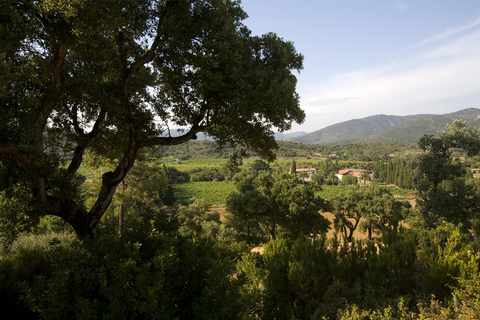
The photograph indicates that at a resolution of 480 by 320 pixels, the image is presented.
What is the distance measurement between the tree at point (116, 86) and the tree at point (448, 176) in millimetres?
14415

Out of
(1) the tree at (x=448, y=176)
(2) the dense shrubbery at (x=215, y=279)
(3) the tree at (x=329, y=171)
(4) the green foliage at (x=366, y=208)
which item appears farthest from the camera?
(3) the tree at (x=329, y=171)

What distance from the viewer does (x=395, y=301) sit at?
4.54 metres

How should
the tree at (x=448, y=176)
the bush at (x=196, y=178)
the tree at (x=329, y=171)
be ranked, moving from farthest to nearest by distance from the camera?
the tree at (x=329, y=171) → the bush at (x=196, y=178) → the tree at (x=448, y=176)

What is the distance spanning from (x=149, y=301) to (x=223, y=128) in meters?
4.38

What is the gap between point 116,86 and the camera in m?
6.39

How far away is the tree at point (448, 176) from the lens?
50.9 ft

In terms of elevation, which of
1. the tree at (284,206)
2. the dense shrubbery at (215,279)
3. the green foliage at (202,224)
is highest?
the dense shrubbery at (215,279)

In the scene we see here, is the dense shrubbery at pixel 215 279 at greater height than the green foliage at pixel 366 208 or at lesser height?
greater

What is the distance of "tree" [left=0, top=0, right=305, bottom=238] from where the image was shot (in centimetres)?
493

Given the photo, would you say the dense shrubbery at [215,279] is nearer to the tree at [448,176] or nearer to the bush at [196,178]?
the tree at [448,176]

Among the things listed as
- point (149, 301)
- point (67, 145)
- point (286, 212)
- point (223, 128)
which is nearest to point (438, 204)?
point (286, 212)

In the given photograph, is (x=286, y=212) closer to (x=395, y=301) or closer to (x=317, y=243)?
(x=317, y=243)

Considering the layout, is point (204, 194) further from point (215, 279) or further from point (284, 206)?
point (215, 279)

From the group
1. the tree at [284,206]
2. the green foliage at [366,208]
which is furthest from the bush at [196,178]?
the tree at [284,206]
